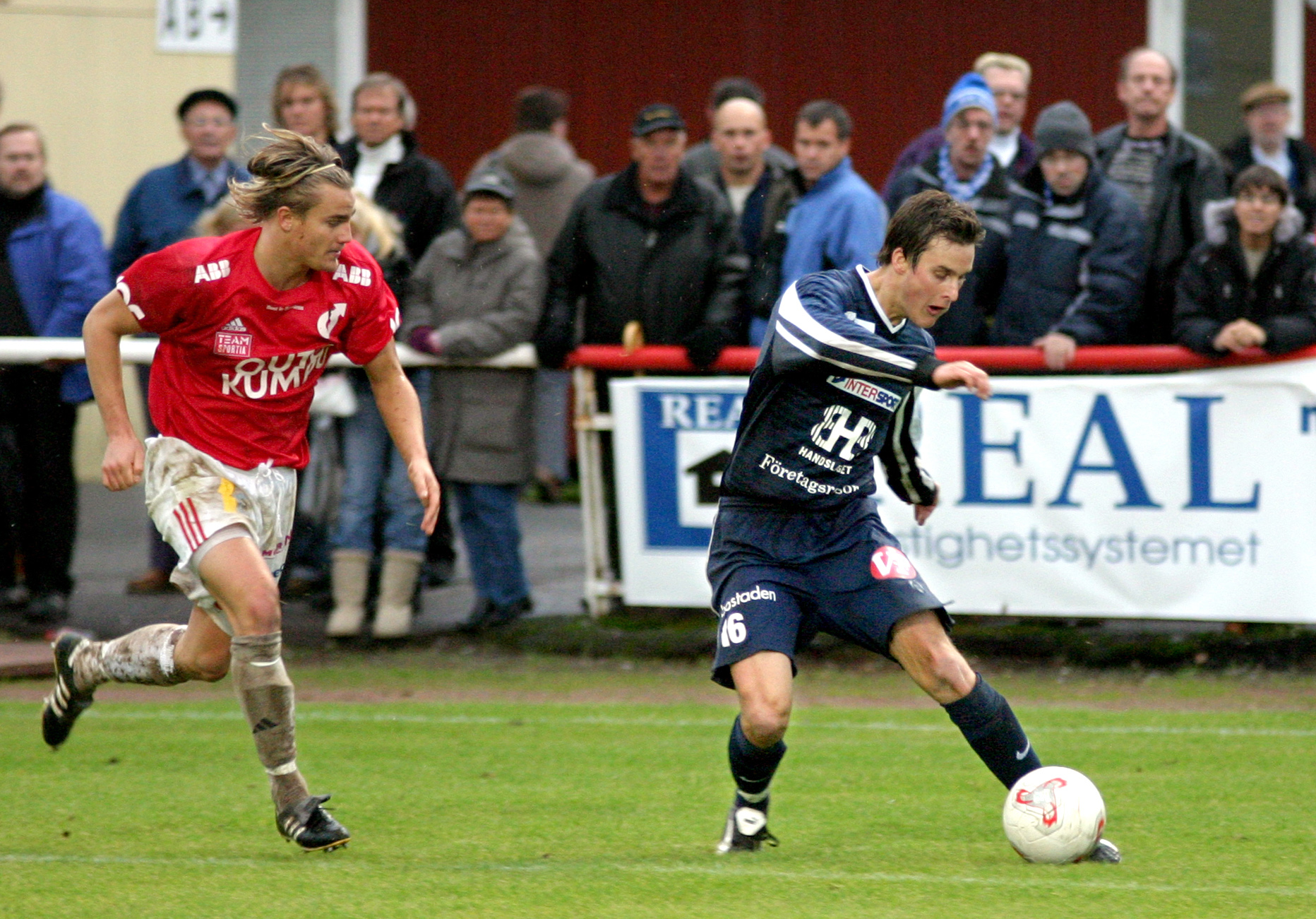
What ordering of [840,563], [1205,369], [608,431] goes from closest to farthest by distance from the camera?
[840,563], [1205,369], [608,431]

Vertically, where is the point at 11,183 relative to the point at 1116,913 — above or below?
above

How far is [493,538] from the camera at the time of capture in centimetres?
963

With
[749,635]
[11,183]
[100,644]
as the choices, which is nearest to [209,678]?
[100,644]

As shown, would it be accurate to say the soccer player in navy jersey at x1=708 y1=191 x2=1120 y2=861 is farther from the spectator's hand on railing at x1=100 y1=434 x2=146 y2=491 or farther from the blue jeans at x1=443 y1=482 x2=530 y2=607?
the blue jeans at x1=443 y1=482 x2=530 y2=607

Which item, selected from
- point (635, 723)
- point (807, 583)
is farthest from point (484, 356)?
point (807, 583)

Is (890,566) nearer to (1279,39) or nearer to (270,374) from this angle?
(270,374)

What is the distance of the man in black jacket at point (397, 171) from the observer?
33.1 feet

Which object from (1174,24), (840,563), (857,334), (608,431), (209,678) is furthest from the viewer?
(1174,24)

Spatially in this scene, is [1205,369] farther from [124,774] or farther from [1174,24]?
[1174,24]

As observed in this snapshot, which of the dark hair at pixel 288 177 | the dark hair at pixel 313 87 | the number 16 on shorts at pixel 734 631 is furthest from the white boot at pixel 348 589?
the number 16 on shorts at pixel 734 631

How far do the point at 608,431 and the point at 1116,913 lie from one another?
5157 mm

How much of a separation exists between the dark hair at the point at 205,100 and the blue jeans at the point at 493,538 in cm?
258

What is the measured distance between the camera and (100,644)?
6246mm

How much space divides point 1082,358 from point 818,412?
12.1ft
